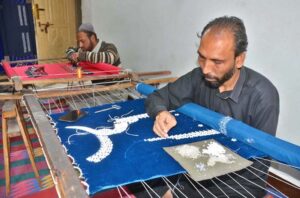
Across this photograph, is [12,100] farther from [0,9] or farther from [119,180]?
[0,9]

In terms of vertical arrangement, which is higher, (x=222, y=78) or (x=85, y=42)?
(x=222, y=78)

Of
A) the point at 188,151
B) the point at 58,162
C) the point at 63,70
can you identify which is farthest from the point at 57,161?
the point at 63,70

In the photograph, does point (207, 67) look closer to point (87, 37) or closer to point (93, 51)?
point (93, 51)

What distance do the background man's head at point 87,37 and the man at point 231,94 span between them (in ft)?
7.09

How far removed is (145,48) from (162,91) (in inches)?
82.3

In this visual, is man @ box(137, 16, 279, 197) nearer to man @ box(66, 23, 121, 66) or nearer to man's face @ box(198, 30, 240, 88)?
man's face @ box(198, 30, 240, 88)

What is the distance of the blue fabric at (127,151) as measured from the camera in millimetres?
940

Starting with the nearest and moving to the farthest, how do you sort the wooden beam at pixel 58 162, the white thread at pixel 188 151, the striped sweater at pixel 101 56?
the wooden beam at pixel 58 162 < the white thread at pixel 188 151 < the striped sweater at pixel 101 56

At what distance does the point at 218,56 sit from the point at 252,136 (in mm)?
391

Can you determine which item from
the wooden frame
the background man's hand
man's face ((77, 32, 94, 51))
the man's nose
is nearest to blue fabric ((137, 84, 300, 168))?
the man's nose

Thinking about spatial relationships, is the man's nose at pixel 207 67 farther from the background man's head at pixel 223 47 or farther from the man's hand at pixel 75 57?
the man's hand at pixel 75 57

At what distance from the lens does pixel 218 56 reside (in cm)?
125

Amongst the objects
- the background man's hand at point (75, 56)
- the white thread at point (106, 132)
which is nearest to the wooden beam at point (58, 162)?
the white thread at point (106, 132)

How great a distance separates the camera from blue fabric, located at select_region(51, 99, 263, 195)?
3.08 feet
